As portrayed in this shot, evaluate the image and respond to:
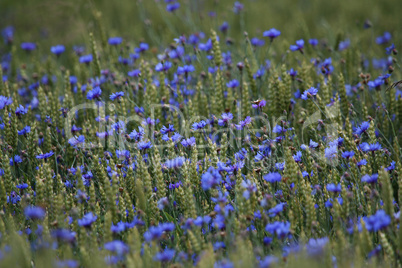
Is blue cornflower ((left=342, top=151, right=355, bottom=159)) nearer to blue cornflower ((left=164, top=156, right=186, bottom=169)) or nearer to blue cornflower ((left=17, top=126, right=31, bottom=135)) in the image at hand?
blue cornflower ((left=164, top=156, right=186, bottom=169))

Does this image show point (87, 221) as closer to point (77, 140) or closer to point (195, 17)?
point (77, 140)

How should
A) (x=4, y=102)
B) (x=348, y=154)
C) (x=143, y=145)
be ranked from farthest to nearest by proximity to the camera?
(x=4, y=102) → (x=143, y=145) → (x=348, y=154)

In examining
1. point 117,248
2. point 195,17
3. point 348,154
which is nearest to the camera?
point 117,248

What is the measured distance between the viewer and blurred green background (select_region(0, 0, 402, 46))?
5.82m

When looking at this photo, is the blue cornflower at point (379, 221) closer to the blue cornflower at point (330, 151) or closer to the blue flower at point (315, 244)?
the blue flower at point (315, 244)

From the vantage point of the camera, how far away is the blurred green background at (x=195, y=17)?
5.82 meters

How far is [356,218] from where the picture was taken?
7.63 feet

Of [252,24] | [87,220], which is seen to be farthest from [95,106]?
[252,24]

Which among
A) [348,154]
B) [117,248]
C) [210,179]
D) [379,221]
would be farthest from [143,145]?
[379,221]

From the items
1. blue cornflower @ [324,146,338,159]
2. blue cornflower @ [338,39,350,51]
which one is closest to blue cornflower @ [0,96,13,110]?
blue cornflower @ [324,146,338,159]

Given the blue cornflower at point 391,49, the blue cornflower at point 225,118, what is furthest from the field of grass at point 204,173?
the blue cornflower at point 391,49

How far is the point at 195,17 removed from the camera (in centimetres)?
613

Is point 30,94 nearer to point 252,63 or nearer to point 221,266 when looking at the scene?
point 252,63

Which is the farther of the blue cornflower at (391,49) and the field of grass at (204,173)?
the blue cornflower at (391,49)
